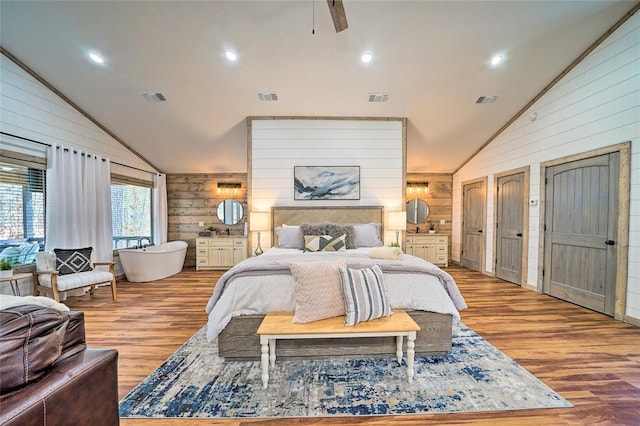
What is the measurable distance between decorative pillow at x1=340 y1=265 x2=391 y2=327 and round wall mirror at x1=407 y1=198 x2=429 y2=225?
4.94m

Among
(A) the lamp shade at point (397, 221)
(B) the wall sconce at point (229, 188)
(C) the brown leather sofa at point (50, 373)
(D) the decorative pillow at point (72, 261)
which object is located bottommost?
(D) the decorative pillow at point (72, 261)

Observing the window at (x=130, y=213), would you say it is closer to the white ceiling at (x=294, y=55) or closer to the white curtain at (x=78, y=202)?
the white curtain at (x=78, y=202)

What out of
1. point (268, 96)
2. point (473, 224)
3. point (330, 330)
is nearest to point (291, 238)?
point (268, 96)

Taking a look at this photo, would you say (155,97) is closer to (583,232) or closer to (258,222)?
(258,222)

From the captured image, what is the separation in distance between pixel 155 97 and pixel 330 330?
172 inches

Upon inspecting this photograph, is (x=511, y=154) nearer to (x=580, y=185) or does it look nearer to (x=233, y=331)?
(x=580, y=185)

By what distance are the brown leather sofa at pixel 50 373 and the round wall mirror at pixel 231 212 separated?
18.7 ft

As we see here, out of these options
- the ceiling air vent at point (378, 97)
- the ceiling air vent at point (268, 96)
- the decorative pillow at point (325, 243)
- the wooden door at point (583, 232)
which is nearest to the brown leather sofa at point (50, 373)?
the decorative pillow at point (325, 243)

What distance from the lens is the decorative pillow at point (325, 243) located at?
13.0 feet

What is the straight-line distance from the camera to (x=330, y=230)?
434cm

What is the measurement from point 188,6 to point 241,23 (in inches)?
21.9

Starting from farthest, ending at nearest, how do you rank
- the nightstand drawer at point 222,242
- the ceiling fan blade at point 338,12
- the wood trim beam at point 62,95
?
the nightstand drawer at point 222,242, the wood trim beam at point 62,95, the ceiling fan blade at point 338,12

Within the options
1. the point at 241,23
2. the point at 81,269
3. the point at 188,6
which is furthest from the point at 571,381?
the point at 81,269

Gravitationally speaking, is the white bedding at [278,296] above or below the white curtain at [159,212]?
below
